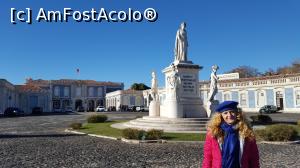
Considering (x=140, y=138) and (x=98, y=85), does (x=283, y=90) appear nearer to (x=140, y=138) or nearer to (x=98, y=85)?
(x=140, y=138)

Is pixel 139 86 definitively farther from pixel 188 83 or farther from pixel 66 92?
pixel 188 83

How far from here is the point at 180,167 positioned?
25.1ft

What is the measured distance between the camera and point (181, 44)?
20.2 meters

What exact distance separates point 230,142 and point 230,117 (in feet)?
0.89

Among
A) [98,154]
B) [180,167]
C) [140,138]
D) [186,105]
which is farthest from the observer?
[186,105]

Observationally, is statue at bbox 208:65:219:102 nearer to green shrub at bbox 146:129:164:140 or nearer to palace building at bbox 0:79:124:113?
green shrub at bbox 146:129:164:140

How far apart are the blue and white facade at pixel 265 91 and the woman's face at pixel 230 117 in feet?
136

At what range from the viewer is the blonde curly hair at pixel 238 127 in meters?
3.22

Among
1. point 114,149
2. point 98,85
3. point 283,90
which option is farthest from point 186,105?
point 98,85

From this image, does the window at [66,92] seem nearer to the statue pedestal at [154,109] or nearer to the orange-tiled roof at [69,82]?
the orange-tiled roof at [69,82]

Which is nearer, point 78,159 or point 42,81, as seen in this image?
point 78,159

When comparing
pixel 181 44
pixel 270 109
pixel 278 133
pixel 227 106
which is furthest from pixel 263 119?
pixel 270 109

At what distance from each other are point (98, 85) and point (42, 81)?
1484 centimetres

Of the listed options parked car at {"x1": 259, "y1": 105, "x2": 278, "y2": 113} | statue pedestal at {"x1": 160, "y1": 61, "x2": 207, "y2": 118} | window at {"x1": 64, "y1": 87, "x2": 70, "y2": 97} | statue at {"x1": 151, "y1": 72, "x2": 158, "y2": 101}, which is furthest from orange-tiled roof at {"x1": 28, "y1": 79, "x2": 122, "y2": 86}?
statue pedestal at {"x1": 160, "y1": 61, "x2": 207, "y2": 118}
